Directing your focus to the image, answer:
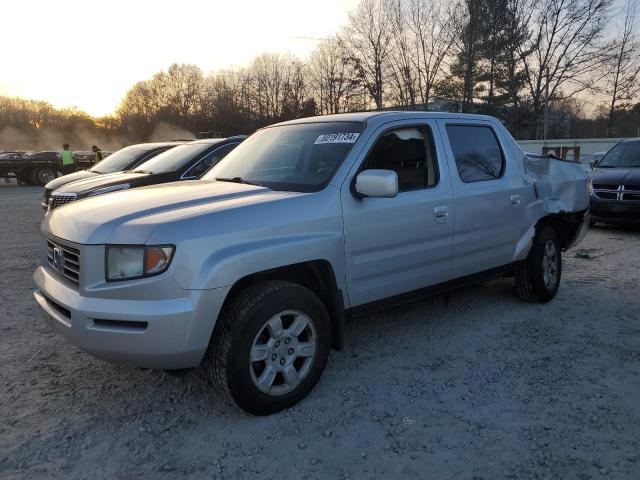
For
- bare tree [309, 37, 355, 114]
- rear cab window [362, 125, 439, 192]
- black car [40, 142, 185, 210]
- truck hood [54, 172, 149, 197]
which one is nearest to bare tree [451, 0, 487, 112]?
bare tree [309, 37, 355, 114]

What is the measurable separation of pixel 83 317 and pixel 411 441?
1910mm

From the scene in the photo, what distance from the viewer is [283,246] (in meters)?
2.92

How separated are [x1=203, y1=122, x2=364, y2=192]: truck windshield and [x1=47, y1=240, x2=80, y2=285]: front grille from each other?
1.31 meters

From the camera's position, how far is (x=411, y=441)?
8.98 feet

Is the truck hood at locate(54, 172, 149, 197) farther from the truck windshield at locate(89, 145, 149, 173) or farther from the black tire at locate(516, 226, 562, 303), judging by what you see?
the black tire at locate(516, 226, 562, 303)

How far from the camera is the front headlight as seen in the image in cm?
261

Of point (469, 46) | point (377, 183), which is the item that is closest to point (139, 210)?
point (377, 183)

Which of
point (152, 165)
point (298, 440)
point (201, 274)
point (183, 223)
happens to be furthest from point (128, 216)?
point (152, 165)

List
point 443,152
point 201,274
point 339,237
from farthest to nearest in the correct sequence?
point 443,152
point 339,237
point 201,274

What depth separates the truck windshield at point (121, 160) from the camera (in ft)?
A: 31.6

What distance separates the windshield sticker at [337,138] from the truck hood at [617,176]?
7.28m

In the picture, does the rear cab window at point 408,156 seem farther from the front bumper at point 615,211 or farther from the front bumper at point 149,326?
the front bumper at point 615,211

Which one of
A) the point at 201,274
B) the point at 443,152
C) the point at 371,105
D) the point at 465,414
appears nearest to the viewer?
the point at 201,274

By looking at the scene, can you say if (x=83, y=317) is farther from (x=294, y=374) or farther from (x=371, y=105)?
(x=371, y=105)
